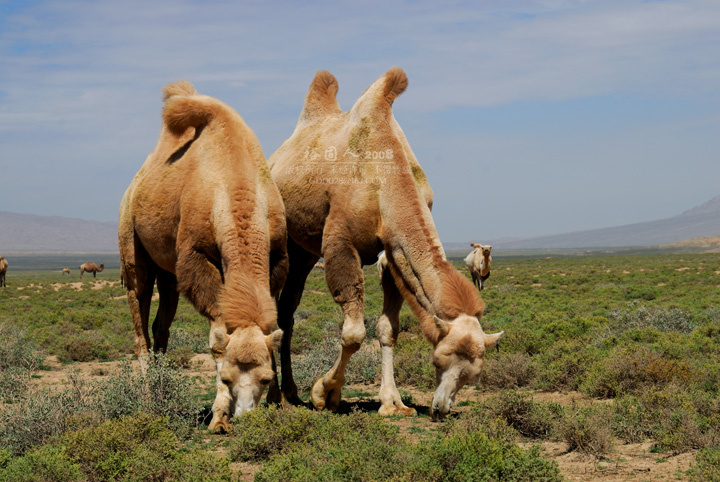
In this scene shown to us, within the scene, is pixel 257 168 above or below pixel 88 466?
above

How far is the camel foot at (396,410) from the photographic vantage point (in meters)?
7.46

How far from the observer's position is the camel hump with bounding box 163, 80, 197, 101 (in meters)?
8.84

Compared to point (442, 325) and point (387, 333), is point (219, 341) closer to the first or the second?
point (442, 325)

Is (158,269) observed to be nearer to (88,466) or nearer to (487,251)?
(88,466)

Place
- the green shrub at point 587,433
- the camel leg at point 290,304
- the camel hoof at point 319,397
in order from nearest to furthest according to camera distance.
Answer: the green shrub at point 587,433
the camel hoof at point 319,397
the camel leg at point 290,304

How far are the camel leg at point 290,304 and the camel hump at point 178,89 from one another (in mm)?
2403

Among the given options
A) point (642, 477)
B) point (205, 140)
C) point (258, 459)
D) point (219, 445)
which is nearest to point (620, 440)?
→ point (642, 477)

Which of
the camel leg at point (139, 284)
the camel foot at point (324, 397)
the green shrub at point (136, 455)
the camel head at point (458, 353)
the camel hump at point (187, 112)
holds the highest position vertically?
the camel hump at point (187, 112)

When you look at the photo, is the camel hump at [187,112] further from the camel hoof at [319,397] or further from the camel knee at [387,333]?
the camel hoof at [319,397]

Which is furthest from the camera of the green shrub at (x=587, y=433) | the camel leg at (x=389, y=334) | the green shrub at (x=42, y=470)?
the camel leg at (x=389, y=334)

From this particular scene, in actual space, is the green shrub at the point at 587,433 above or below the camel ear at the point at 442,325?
below

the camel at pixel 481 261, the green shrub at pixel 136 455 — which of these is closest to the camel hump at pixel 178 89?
the green shrub at pixel 136 455

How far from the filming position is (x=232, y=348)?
18.8ft

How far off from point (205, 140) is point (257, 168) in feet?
2.65
